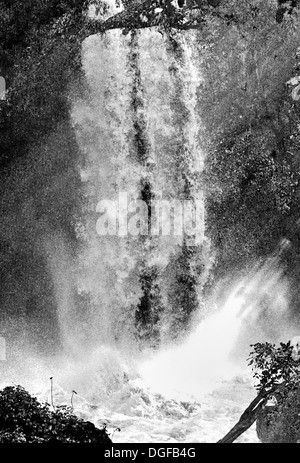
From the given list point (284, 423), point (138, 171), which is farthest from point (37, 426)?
point (138, 171)

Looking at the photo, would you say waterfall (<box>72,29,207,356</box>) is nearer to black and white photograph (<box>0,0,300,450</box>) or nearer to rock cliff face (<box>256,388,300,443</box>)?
black and white photograph (<box>0,0,300,450</box>)

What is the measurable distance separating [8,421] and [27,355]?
291cm

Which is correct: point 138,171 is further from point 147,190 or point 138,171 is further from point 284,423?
point 284,423

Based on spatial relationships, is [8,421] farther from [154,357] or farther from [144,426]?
[154,357]

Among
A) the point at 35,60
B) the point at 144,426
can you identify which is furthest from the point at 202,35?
the point at 144,426

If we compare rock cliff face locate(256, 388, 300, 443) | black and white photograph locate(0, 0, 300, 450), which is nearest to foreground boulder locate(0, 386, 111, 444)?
rock cliff face locate(256, 388, 300, 443)

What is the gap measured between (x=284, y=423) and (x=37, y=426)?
9.14ft

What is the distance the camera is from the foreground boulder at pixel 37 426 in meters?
8.32

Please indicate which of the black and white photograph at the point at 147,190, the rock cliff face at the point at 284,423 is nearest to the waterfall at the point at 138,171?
the black and white photograph at the point at 147,190

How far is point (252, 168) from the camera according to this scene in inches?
469

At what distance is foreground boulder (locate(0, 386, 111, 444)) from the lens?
8.32 meters

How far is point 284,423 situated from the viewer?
923 centimetres

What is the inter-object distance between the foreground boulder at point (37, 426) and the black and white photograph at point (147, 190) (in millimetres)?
2164

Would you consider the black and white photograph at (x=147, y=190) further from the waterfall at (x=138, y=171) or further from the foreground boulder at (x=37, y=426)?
the foreground boulder at (x=37, y=426)
